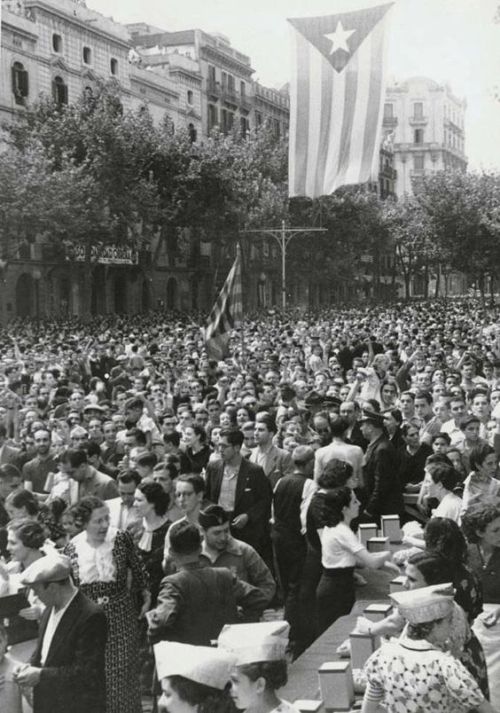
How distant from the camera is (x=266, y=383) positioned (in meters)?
14.9

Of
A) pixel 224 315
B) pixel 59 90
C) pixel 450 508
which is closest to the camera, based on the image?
pixel 450 508

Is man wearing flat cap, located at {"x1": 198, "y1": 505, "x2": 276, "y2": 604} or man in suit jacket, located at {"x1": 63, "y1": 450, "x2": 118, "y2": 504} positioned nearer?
man wearing flat cap, located at {"x1": 198, "y1": 505, "x2": 276, "y2": 604}

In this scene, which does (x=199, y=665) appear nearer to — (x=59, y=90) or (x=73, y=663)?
(x=73, y=663)

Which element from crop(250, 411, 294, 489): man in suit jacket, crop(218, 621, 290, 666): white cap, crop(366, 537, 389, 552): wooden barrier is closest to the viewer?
crop(218, 621, 290, 666): white cap

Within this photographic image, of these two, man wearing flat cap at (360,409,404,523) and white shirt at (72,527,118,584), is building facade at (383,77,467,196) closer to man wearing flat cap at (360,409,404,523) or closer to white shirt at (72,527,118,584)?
man wearing flat cap at (360,409,404,523)

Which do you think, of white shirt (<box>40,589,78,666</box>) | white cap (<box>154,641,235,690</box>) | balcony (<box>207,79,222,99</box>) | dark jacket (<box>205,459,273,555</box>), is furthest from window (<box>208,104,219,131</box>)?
white cap (<box>154,641,235,690</box>)

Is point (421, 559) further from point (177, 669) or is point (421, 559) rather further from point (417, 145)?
point (417, 145)

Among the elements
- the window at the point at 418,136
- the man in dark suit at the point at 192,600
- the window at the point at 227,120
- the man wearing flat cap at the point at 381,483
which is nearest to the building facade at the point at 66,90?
the window at the point at 227,120

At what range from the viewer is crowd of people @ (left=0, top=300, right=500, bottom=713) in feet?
15.5

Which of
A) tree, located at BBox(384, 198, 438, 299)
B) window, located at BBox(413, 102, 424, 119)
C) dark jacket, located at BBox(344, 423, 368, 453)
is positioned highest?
window, located at BBox(413, 102, 424, 119)

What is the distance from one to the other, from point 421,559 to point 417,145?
9300cm

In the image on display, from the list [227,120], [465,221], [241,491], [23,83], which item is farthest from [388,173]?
[241,491]

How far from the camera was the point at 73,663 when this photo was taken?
4770 millimetres

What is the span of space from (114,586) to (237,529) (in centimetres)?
224
